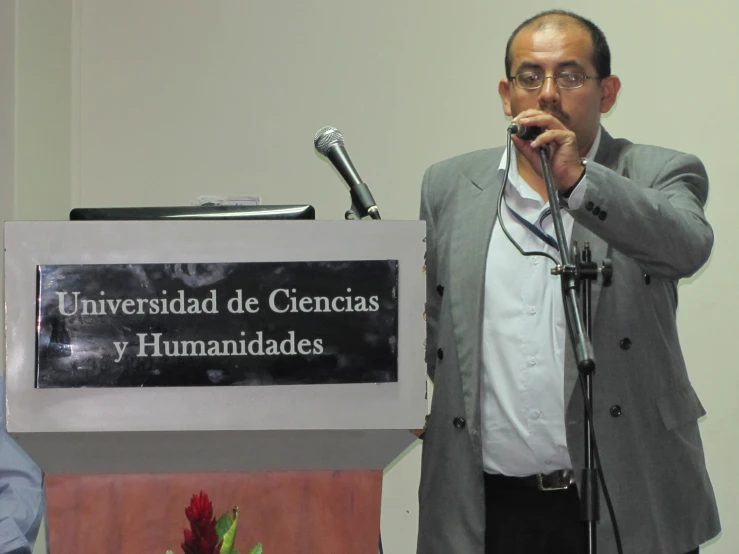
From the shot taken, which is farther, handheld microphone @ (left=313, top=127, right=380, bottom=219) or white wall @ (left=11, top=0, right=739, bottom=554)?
white wall @ (left=11, top=0, right=739, bottom=554)

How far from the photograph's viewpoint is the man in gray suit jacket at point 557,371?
1.69 m

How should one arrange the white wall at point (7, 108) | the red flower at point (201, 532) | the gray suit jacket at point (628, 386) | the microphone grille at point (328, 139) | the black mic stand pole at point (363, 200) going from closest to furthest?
the red flower at point (201, 532), the black mic stand pole at point (363, 200), the microphone grille at point (328, 139), the gray suit jacket at point (628, 386), the white wall at point (7, 108)

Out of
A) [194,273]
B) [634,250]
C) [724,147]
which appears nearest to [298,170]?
[724,147]

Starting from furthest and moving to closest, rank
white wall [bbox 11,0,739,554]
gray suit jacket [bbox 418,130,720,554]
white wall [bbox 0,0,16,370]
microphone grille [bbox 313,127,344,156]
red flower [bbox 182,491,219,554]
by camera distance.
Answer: white wall [bbox 0,0,16,370] < white wall [bbox 11,0,739,554] < gray suit jacket [bbox 418,130,720,554] < microphone grille [bbox 313,127,344,156] < red flower [bbox 182,491,219,554]

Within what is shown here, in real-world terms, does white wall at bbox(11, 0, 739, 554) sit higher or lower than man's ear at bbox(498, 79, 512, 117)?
higher

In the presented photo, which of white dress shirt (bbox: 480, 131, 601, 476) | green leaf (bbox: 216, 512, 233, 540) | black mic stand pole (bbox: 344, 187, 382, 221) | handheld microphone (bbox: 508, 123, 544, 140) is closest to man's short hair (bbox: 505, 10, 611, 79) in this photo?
white dress shirt (bbox: 480, 131, 601, 476)

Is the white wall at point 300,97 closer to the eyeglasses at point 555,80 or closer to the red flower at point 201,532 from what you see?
the eyeglasses at point 555,80

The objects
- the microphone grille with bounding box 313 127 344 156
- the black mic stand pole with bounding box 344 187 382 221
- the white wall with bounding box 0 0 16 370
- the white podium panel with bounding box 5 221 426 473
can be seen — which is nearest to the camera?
the white podium panel with bounding box 5 221 426 473

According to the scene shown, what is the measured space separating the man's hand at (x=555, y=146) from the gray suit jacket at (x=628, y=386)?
11 cm

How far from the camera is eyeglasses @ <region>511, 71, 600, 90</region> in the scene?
5.77ft

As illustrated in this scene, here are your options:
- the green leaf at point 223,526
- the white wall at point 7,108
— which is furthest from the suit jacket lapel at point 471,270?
the white wall at point 7,108

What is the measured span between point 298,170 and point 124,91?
62cm

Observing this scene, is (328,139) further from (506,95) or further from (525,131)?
(506,95)

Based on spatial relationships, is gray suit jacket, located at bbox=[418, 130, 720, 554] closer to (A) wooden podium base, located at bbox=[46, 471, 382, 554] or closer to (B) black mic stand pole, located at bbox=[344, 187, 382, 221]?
(B) black mic stand pole, located at bbox=[344, 187, 382, 221]
